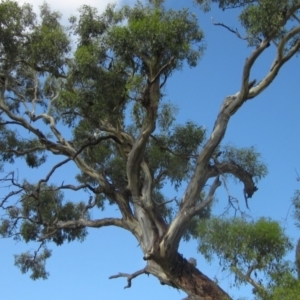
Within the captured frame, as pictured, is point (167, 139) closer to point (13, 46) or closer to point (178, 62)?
point (178, 62)

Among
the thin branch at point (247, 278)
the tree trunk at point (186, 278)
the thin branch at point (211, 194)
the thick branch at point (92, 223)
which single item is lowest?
the thin branch at point (247, 278)

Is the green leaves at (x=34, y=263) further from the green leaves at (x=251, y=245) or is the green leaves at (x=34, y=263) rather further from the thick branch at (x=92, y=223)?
the green leaves at (x=251, y=245)

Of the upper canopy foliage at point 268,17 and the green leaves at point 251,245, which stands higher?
the upper canopy foliage at point 268,17

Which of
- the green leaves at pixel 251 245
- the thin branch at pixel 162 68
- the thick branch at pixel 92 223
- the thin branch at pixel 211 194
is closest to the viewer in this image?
the green leaves at pixel 251 245

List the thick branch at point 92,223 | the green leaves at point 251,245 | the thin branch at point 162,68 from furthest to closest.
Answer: the thick branch at point 92,223 < the thin branch at point 162,68 < the green leaves at point 251,245

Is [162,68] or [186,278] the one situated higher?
[162,68]

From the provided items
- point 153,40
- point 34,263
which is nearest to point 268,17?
point 153,40

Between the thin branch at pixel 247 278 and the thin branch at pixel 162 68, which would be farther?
the thin branch at pixel 162 68

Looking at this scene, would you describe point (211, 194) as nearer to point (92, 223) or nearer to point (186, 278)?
point (186, 278)

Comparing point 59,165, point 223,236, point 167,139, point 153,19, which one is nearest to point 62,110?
point 59,165

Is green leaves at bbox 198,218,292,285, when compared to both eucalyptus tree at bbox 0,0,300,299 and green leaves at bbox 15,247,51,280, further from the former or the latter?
green leaves at bbox 15,247,51,280

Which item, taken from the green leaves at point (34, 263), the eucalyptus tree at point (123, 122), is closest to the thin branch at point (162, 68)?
the eucalyptus tree at point (123, 122)

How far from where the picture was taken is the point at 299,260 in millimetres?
10875

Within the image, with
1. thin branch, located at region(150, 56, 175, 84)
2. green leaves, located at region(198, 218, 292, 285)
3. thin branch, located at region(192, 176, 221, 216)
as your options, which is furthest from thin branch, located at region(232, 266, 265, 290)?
thin branch, located at region(150, 56, 175, 84)
